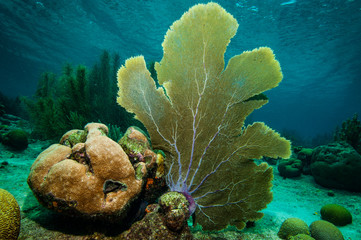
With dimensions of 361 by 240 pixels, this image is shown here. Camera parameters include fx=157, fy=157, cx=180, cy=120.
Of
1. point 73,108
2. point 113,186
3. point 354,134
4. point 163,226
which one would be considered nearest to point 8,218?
point 113,186

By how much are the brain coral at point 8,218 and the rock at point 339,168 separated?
8691 millimetres

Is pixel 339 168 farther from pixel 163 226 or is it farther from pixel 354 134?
pixel 163 226

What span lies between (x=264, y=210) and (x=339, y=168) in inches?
155

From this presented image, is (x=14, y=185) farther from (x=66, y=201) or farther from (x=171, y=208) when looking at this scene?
(x=171, y=208)

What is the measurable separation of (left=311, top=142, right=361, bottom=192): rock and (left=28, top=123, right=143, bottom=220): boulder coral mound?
7.44 metres

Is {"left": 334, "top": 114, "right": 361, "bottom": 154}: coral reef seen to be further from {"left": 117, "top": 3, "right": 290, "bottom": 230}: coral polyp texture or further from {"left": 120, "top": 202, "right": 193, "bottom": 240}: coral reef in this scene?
{"left": 120, "top": 202, "right": 193, "bottom": 240}: coral reef

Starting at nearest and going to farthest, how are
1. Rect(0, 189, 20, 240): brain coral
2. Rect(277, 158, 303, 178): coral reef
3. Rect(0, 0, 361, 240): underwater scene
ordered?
1. Rect(0, 189, 20, 240): brain coral
2. Rect(0, 0, 361, 240): underwater scene
3. Rect(277, 158, 303, 178): coral reef

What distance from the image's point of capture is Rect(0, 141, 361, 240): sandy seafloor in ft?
6.81

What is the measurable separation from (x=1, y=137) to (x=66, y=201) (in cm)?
815

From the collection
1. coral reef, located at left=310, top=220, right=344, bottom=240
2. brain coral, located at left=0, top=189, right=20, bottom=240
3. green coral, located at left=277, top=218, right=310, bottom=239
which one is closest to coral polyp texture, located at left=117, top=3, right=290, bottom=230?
green coral, located at left=277, top=218, right=310, bottom=239

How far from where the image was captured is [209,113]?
8.57ft

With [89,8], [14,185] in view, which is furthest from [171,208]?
[89,8]

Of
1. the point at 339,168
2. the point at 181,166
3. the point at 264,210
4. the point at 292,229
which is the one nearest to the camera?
the point at 181,166

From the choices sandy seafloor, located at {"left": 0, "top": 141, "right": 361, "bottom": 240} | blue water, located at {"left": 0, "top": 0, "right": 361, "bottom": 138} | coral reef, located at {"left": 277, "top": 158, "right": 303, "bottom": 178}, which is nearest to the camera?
sandy seafloor, located at {"left": 0, "top": 141, "right": 361, "bottom": 240}
